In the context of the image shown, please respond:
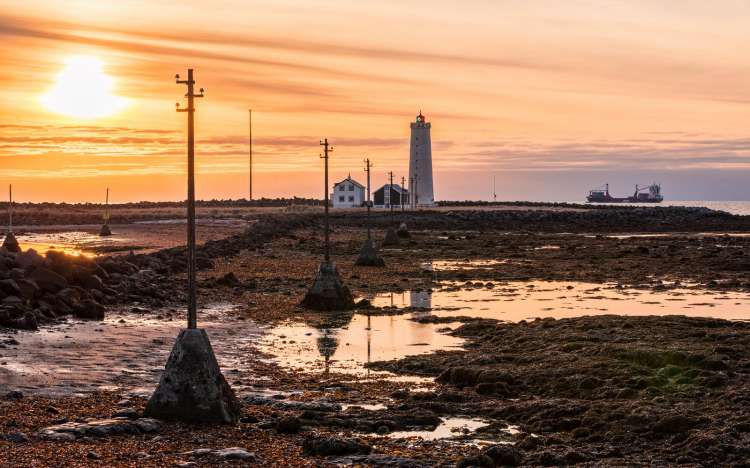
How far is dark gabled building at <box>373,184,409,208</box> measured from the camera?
438 ft

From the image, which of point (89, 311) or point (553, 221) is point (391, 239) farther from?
point (553, 221)

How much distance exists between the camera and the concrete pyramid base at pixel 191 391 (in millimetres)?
14641

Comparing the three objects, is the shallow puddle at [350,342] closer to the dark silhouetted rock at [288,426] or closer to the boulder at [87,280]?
the dark silhouetted rock at [288,426]

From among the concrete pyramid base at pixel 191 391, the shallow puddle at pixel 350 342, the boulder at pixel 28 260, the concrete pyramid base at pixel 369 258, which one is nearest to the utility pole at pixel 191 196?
the concrete pyramid base at pixel 191 391

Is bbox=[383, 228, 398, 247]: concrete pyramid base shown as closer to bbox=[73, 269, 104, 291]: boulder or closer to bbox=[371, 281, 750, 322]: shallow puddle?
bbox=[371, 281, 750, 322]: shallow puddle

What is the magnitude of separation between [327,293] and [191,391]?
53.7 ft

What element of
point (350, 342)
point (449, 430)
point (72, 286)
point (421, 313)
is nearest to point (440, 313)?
point (421, 313)

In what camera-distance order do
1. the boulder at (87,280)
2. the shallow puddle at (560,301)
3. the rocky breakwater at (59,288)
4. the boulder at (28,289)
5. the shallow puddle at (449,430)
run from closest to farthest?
the shallow puddle at (449,430) < the rocky breakwater at (59,288) < the boulder at (28,289) < the boulder at (87,280) < the shallow puddle at (560,301)

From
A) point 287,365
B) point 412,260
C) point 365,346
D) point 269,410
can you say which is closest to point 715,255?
point 412,260

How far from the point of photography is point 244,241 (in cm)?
6222

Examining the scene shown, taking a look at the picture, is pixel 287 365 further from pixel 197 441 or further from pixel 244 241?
pixel 244 241

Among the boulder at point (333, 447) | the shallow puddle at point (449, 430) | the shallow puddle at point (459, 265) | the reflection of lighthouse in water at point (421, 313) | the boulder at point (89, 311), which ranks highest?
the shallow puddle at point (459, 265)

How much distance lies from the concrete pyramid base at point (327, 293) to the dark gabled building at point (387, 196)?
332 ft

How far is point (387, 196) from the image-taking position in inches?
5374
